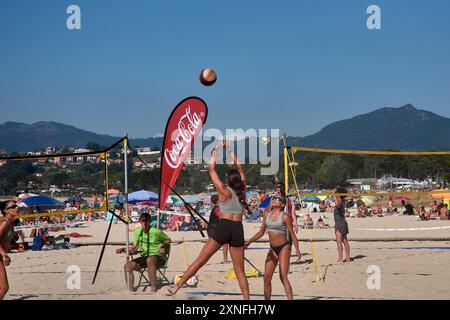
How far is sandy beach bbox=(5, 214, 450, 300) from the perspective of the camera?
6616 mm

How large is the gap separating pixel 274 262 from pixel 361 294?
4.01 feet

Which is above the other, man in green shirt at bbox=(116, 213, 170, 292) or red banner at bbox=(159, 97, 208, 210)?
red banner at bbox=(159, 97, 208, 210)

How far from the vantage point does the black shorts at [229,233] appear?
5535mm

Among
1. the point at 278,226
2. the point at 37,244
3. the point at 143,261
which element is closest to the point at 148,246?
the point at 143,261

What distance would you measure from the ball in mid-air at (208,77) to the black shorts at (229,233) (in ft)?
8.00

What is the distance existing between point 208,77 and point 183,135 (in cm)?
79

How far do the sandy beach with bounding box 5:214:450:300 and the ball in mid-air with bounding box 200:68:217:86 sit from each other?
7.73ft

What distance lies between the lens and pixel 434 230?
1631cm

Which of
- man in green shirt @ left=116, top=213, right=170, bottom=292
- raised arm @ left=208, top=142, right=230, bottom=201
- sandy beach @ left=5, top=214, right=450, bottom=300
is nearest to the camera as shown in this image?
raised arm @ left=208, top=142, right=230, bottom=201

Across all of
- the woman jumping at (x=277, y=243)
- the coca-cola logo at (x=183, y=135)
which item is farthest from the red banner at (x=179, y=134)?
the woman jumping at (x=277, y=243)

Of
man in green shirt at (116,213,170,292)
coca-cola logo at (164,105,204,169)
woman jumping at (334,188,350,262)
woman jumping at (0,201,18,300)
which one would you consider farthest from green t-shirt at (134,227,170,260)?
woman jumping at (334,188,350,262)

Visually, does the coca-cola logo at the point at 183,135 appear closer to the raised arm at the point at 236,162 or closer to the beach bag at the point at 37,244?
the raised arm at the point at 236,162

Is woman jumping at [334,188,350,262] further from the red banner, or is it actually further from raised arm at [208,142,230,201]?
raised arm at [208,142,230,201]
